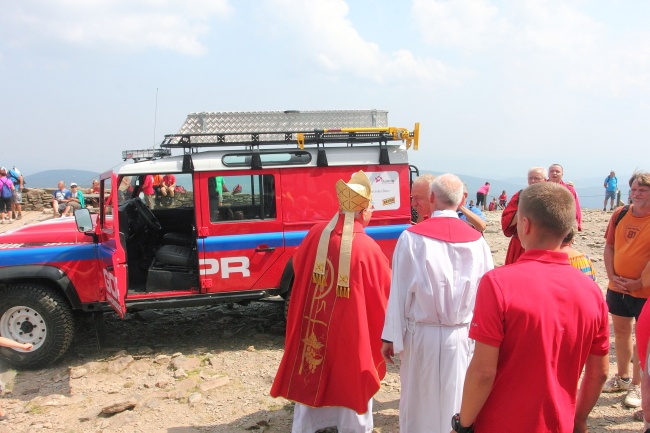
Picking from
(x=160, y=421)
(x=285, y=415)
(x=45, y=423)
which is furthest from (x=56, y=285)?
(x=285, y=415)

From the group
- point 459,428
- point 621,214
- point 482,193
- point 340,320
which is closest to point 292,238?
point 340,320

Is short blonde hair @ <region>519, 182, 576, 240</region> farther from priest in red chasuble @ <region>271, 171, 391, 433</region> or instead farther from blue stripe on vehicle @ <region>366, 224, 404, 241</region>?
blue stripe on vehicle @ <region>366, 224, 404, 241</region>

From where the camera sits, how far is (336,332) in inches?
150

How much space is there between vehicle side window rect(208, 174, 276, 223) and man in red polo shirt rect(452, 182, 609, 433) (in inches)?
159

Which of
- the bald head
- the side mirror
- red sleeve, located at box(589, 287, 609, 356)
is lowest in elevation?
red sleeve, located at box(589, 287, 609, 356)

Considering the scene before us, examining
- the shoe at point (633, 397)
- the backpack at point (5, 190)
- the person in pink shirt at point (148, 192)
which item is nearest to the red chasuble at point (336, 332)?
the shoe at point (633, 397)

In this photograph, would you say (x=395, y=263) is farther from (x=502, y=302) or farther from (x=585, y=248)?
(x=585, y=248)

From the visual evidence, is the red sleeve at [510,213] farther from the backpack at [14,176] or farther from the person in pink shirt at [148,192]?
the backpack at [14,176]

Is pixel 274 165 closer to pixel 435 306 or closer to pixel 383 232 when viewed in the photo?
pixel 383 232

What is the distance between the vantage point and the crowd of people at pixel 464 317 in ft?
6.66

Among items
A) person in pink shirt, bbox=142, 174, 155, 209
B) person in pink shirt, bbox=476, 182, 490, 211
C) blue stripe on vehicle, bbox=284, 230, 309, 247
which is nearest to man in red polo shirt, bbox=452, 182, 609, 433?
blue stripe on vehicle, bbox=284, 230, 309, 247

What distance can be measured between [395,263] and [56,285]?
160 inches

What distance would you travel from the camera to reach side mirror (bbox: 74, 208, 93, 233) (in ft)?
18.2

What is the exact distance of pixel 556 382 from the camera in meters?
2.09
